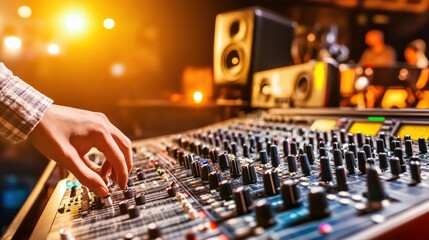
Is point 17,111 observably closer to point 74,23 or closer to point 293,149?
point 293,149

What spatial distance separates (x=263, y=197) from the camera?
0.72m

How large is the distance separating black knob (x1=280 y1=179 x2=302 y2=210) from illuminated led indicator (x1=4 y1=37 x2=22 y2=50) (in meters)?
8.10

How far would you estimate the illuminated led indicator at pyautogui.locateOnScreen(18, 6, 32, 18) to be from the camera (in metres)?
7.71

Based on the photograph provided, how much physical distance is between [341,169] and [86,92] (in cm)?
715

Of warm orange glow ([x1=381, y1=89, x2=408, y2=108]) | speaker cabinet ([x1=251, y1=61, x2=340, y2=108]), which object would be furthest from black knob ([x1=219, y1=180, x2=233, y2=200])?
warm orange glow ([x1=381, y1=89, x2=408, y2=108])

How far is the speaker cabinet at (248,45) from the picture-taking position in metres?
2.63

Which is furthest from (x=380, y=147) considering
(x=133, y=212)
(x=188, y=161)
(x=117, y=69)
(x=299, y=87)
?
(x=117, y=69)

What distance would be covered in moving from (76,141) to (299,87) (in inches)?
57.1

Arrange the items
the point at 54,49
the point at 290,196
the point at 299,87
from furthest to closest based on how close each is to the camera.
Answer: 1. the point at 54,49
2. the point at 299,87
3. the point at 290,196

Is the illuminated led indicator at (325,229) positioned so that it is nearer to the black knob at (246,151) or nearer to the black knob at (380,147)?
the black knob at (380,147)

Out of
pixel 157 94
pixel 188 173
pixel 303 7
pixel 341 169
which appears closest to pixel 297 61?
pixel 188 173

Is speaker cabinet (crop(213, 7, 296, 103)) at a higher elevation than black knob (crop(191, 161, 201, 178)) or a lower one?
higher

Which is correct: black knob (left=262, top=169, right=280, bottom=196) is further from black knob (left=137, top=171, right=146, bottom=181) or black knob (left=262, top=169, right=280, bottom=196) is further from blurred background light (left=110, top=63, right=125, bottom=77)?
blurred background light (left=110, top=63, right=125, bottom=77)

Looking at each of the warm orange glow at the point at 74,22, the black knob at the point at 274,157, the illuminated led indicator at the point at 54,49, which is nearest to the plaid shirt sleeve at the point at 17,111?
the black knob at the point at 274,157
